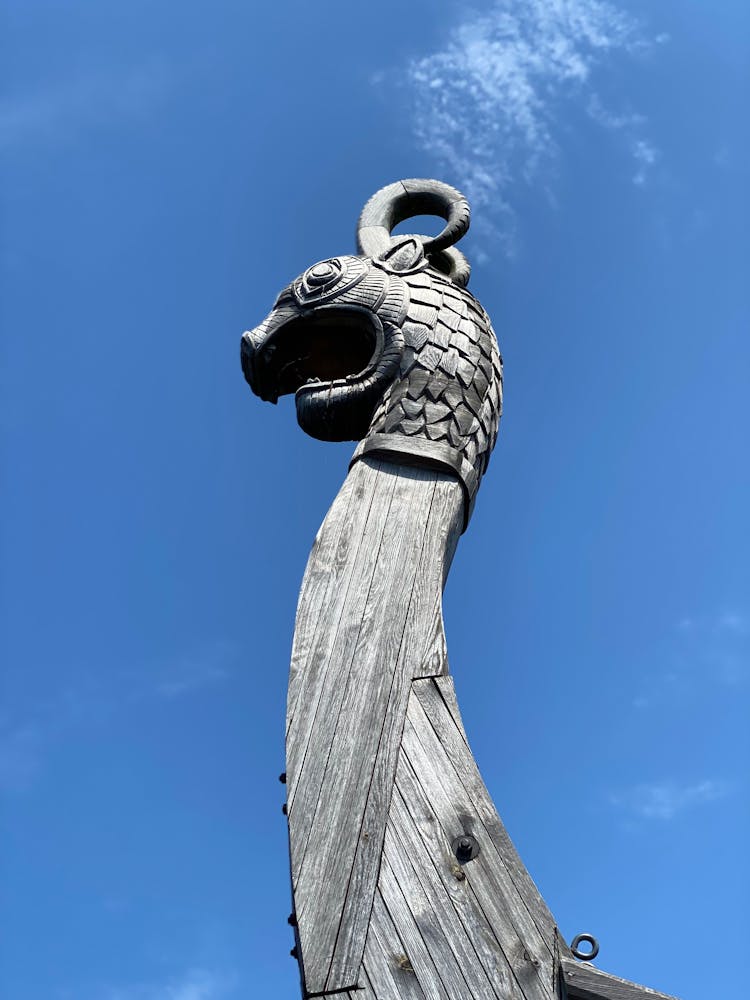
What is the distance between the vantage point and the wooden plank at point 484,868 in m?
2.41

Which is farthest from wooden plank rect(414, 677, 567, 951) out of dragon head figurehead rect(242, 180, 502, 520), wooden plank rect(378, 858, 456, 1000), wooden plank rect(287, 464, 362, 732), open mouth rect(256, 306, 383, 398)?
open mouth rect(256, 306, 383, 398)

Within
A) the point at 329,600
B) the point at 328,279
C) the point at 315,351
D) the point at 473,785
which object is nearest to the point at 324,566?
the point at 329,600

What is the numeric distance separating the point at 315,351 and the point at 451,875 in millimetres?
2331

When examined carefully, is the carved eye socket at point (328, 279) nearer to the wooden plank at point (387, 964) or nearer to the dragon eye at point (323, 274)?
the dragon eye at point (323, 274)

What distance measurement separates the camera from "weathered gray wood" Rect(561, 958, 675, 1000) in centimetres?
234

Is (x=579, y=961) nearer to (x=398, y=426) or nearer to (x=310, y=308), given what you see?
(x=398, y=426)

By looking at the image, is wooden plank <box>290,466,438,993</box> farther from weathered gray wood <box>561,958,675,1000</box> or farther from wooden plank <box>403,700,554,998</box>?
weathered gray wood <box>561,958,675,1000</box>

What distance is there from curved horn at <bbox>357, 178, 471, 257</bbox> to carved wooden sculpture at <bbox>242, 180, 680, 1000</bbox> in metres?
0.02

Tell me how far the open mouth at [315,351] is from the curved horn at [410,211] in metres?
0.52

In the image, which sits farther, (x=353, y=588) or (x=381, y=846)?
(x=353, y=588)

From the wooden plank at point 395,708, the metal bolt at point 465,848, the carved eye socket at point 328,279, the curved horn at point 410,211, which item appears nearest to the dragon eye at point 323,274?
the carved eye socket at point 328,279

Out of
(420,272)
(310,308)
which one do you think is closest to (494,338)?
(420,272)

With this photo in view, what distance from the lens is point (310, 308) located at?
13.2ft

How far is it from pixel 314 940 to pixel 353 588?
1.11 metres
